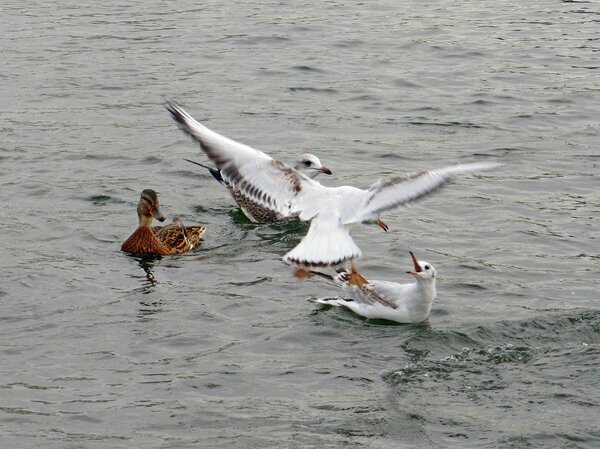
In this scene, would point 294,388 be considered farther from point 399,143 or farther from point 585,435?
point 399,143

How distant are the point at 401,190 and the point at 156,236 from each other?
382 cm

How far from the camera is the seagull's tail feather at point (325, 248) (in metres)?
10.1

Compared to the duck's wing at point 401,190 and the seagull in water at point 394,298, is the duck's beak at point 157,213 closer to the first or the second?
the seagull in water at point 394,298

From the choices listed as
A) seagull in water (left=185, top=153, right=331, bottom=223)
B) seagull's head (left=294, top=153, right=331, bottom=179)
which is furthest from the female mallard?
seagull's head (left=294, top=153, right=331, bottom=179)

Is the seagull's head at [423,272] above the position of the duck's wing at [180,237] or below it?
above

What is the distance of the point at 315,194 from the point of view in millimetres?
11289

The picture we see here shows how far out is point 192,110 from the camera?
18219 millimetres

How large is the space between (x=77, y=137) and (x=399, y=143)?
4303 millimetres

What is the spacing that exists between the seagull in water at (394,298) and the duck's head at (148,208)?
8.12ft

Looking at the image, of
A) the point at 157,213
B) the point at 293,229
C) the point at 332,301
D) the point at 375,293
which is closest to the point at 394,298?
the point at 375,293

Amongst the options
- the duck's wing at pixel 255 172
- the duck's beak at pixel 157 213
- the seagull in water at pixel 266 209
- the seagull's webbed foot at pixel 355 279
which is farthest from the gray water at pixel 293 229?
the duck's wing at pixel 255 172

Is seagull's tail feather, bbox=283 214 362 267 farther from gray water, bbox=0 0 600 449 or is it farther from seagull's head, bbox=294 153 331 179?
seagull's head, bbox=294 153 331 179

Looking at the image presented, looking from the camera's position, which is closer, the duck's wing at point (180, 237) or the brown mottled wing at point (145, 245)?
the brown mottled wing at point (145, 245)

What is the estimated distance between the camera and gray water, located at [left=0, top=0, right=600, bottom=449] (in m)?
9.48
